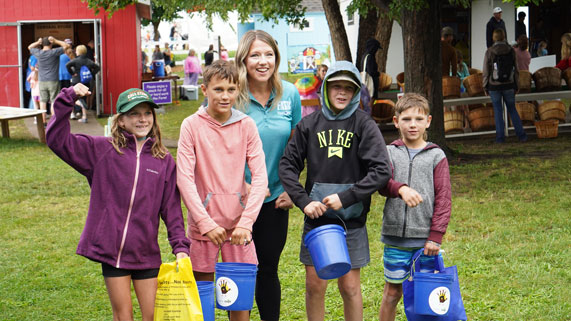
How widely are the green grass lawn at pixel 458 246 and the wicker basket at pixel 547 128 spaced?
2079 mm

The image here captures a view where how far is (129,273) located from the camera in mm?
3848

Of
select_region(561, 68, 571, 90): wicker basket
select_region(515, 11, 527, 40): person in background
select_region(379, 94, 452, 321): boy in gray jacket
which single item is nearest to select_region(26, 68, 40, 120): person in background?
select_region(561, 68, 571, 90): wicker basket

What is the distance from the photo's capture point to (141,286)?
387 centimetres

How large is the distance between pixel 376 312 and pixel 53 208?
562cm

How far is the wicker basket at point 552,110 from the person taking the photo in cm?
1515

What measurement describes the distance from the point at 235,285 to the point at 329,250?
0.51m

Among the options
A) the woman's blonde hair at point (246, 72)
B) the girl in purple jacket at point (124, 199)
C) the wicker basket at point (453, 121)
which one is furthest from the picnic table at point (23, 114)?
the girl in purple jacket at point (124, 199)

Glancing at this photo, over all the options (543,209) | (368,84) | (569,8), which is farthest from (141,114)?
(569,8)

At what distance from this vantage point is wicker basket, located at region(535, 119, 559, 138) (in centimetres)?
1456

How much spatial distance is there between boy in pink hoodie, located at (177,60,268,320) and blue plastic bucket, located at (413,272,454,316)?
34.8 inches

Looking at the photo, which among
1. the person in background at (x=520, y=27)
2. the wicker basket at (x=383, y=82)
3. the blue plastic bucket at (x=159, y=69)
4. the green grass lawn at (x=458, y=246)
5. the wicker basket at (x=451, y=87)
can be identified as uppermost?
the person in background at (x=520, y=27)

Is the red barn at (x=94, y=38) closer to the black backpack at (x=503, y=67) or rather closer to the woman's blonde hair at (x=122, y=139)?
the black backpack at (x=503, y=67)

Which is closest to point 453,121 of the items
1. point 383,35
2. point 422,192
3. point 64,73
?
point 383,35

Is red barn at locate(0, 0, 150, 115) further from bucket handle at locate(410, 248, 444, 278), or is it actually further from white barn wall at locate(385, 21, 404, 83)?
bucket handle at locate(410, 248, 444, 278)
